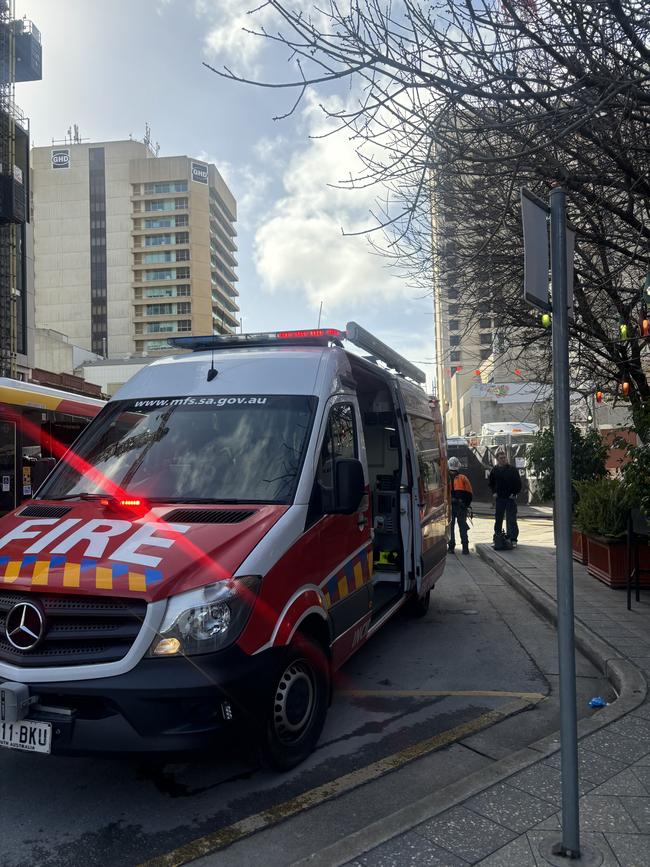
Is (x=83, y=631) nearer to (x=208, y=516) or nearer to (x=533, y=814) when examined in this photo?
(x=208, y=516)

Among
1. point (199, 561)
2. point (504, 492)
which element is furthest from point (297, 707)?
point (504, 492)

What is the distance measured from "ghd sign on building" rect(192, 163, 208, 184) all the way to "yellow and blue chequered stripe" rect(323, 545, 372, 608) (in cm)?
9897

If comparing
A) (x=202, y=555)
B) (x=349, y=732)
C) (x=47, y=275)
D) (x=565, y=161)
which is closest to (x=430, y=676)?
(x=349, y=732)

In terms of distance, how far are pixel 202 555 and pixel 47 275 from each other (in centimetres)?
10282

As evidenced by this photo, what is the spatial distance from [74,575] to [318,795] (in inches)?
66.3

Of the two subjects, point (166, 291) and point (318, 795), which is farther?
point (166, 291)

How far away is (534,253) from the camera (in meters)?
2.83

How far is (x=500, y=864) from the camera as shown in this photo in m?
2.79

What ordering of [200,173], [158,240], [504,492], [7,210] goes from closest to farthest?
[504,492]
[7,210]
[158,240]
[200,173]

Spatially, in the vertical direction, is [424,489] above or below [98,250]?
below

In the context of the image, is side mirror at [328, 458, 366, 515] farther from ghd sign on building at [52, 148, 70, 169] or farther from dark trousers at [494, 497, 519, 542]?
ghd sign on building at [52, 148, 70, 169]

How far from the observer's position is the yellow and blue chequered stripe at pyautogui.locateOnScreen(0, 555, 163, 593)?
130 inches

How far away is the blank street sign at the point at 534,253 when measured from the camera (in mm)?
2787

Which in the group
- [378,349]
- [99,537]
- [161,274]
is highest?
[161,274]
